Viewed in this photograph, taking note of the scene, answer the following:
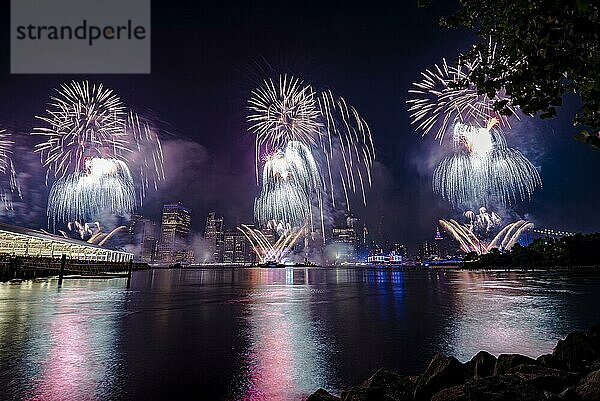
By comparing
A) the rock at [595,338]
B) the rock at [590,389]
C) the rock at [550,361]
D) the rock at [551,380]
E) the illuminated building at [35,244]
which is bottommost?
the rock at [550,361]

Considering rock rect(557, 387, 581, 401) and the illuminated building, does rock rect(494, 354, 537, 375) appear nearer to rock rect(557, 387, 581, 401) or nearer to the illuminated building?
rock rect(557, 387, 581, 401)

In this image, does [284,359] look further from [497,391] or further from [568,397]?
[568,397]

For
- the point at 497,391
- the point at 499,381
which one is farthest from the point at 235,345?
the point at 497,391

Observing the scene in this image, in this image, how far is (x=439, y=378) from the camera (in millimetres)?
7809

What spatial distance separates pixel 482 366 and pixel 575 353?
7.55 feet

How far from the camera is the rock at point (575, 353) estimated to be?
9.28m

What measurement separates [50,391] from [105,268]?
310ft

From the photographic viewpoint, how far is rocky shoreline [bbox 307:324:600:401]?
18.9ft

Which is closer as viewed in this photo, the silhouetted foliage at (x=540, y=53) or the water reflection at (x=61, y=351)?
the silhouetted foliage at (x=540, y=53)

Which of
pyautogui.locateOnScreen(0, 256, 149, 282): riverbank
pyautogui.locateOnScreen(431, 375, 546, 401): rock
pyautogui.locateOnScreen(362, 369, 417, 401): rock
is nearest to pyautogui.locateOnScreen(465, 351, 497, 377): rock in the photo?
pyautogui.locateOnScreen(362, 369, 417, 401): rock

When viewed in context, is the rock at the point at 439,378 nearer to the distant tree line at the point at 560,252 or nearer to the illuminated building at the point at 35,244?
the illuminated building at the point at 35,244

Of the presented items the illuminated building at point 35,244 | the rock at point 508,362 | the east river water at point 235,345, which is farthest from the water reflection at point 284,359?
the illuminated building at point 35,244

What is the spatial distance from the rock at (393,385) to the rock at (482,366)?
152cm

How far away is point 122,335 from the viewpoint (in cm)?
1634
